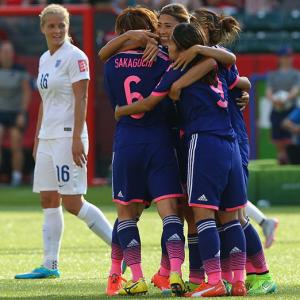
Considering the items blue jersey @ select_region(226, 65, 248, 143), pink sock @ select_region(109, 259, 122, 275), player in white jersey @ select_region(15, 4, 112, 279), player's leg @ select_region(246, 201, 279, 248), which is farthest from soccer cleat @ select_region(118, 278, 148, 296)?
player's leg @ select_region(246, 201, 279, 248)

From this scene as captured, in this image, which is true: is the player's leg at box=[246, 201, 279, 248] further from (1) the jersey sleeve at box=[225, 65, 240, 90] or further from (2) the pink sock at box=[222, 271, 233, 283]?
(1) the jersey sleeve at box=[225, 65, 240, 90]

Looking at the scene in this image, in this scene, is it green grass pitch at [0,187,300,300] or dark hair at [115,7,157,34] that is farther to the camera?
green grass pitch at [0,187,300,300]

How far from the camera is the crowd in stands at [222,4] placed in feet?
67.1

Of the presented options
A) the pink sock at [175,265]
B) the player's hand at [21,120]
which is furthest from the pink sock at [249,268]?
the player's hand at [21,120]

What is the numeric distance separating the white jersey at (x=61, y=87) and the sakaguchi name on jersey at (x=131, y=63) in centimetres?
133

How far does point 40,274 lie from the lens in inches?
351

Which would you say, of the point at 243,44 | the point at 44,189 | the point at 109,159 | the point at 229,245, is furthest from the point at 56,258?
the point at 243,44

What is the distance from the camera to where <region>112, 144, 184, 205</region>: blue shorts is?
750cm

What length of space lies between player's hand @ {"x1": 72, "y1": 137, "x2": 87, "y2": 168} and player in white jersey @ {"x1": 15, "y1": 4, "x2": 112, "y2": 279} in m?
0.02

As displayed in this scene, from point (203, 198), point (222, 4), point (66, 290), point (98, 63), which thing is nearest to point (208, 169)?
point (203, 198)

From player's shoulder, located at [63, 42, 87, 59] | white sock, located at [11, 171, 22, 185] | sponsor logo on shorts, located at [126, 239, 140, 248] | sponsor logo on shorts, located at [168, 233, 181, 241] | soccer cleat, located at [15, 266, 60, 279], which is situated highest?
player's shoulder, located at [63, 42, 87, 59]

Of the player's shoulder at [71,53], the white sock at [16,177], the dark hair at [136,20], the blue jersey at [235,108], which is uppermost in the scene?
the dark hair at [136,20]

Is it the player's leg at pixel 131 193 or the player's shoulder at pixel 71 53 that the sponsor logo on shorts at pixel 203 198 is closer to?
the player's leg at pixel 131 193

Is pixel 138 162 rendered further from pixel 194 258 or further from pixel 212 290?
pixel 212 290
